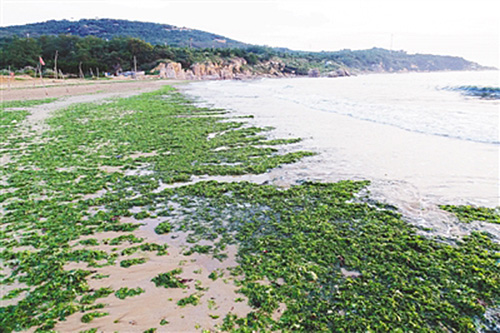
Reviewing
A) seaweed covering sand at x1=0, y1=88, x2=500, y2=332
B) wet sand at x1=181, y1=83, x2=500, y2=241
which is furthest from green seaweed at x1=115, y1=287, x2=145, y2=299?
wet sand at x1=181, y1=83, x2=500, y2=241

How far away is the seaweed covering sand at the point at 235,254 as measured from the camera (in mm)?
2961

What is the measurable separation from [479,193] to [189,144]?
757cm

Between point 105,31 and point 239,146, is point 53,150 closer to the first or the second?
point 239,146

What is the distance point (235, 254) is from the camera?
400cm

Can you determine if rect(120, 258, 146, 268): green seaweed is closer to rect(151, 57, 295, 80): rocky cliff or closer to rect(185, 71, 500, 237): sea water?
rect(185, 71, 500, 237): sea water

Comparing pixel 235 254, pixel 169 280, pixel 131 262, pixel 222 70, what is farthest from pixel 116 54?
pixel 169 280

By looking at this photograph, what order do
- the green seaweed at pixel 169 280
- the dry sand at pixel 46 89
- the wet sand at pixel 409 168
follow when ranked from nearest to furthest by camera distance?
the green seaweed at pixel 169 280 < the wet sand at pixel 409 168 < the dry sand at pixel 46 89

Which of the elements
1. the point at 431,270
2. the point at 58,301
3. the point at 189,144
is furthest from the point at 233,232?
the point at 189,144

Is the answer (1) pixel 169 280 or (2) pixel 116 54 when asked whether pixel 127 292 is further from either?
(2) pixel 116 54

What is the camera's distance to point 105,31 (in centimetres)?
18850

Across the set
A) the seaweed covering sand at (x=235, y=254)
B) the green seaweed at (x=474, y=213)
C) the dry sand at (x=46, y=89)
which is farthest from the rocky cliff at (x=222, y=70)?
the green seaweed at (x=474, y=213)

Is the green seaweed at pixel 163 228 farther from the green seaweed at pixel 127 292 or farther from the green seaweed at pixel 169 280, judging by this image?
the green seaweed at pixel 127 292

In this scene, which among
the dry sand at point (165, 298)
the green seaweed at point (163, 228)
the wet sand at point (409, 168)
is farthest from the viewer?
the wet sand at point (409, 168)

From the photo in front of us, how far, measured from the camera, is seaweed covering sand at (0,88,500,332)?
2.96m
